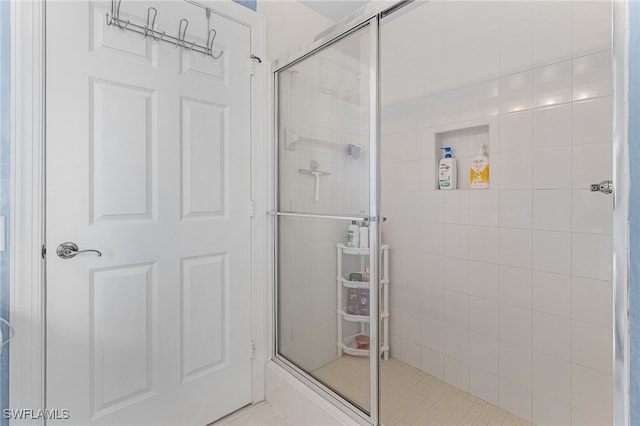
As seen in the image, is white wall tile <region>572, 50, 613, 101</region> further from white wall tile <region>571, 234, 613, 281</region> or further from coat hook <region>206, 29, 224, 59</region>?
coat hook <region>206, 29, 224, 59</region>

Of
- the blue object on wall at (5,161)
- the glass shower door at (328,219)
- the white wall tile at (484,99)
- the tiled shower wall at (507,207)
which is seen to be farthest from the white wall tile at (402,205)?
the blue object on wall at (5,161)

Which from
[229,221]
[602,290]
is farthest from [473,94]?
[229,221]

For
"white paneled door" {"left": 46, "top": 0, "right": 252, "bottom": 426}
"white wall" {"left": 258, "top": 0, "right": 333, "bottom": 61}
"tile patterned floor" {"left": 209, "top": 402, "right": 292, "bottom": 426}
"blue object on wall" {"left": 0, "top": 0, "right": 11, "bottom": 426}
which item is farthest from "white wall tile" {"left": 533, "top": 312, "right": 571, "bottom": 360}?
"blue object on wall" {"left": 0, "top": 0, "right": 11, "bottom": 426}

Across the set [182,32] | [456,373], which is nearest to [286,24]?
[182,32]

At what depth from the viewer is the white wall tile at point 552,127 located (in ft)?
5.03

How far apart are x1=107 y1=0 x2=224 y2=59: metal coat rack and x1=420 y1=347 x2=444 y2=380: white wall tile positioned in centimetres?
203

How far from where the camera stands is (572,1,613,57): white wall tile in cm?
141

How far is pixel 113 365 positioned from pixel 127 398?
16 centimetres

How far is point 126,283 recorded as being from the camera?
1.40m

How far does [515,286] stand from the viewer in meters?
1.73

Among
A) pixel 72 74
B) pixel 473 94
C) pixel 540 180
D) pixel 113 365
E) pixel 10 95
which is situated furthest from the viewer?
pixel 473 94

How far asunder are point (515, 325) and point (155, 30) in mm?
2171

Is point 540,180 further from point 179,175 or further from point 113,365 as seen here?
point 113,365

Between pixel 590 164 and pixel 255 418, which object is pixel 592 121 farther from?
pixel 255 418
